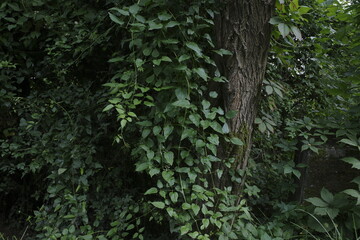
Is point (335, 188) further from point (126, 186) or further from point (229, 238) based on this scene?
point (126, 186)

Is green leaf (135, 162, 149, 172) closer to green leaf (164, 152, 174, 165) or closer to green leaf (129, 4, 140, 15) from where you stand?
green leaf (164, 152, 174, 165)

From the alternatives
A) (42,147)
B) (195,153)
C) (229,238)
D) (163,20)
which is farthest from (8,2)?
(229,238)

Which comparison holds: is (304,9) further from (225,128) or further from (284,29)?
(225,128)

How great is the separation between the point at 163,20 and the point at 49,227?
4.68ft

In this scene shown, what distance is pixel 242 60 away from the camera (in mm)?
1714

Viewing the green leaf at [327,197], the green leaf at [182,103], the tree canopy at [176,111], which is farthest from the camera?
the green leaf at [327,197]

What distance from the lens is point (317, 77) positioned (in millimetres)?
2549

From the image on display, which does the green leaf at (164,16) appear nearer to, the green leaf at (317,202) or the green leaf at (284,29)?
the green leaf at (284,29)

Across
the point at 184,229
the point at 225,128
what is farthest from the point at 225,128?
the point at 184,229

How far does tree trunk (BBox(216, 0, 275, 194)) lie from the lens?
1667 millimetres

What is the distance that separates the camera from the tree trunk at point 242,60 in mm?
1667

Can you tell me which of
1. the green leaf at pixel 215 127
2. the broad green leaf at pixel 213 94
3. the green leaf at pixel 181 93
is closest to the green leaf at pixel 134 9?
the green leaf at pixel 181 93

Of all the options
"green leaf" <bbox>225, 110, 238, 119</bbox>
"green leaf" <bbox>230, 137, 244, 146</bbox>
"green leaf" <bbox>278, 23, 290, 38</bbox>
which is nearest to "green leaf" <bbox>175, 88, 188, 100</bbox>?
"green leaf" <bbox>225, 110, 238, 119</bbox>

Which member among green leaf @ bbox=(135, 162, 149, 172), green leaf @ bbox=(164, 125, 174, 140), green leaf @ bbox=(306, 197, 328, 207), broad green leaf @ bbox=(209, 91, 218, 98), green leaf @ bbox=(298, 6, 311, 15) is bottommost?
green leaf @ bbox=(306, 197, 328, 207)
